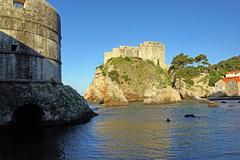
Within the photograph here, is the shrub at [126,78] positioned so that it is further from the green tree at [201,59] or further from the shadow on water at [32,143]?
the shadow on water at [32,143]

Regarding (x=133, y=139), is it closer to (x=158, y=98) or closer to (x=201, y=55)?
(x=158, y=98)

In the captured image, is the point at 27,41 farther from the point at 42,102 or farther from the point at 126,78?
the point at 126,78

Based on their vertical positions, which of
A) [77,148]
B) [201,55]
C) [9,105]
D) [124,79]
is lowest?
[77,148]

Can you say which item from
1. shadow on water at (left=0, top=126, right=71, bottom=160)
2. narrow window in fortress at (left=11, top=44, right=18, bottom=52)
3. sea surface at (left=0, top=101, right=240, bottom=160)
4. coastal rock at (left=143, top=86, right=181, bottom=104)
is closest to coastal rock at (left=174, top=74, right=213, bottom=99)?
coastal rock at (left=143, top=86, right=181, bottom=104)

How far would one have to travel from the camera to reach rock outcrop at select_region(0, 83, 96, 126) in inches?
942

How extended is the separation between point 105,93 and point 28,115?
5270 cm

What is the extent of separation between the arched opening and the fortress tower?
243 cm

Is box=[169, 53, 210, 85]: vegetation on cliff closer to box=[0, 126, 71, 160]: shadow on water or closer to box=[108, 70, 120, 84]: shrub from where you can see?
box=[108, 70, 120, 84]: shrub

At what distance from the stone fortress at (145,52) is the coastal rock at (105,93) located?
26.4ft

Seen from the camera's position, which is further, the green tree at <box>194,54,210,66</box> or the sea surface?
the green tree at <box>194,54,210,66</box>

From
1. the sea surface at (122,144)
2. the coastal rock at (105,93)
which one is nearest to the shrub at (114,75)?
the coastal rock at (105,93)

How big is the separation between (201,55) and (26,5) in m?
85.3

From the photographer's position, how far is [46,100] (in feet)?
86.7

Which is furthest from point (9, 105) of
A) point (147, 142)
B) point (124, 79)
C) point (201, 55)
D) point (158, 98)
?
point (201, 55)
